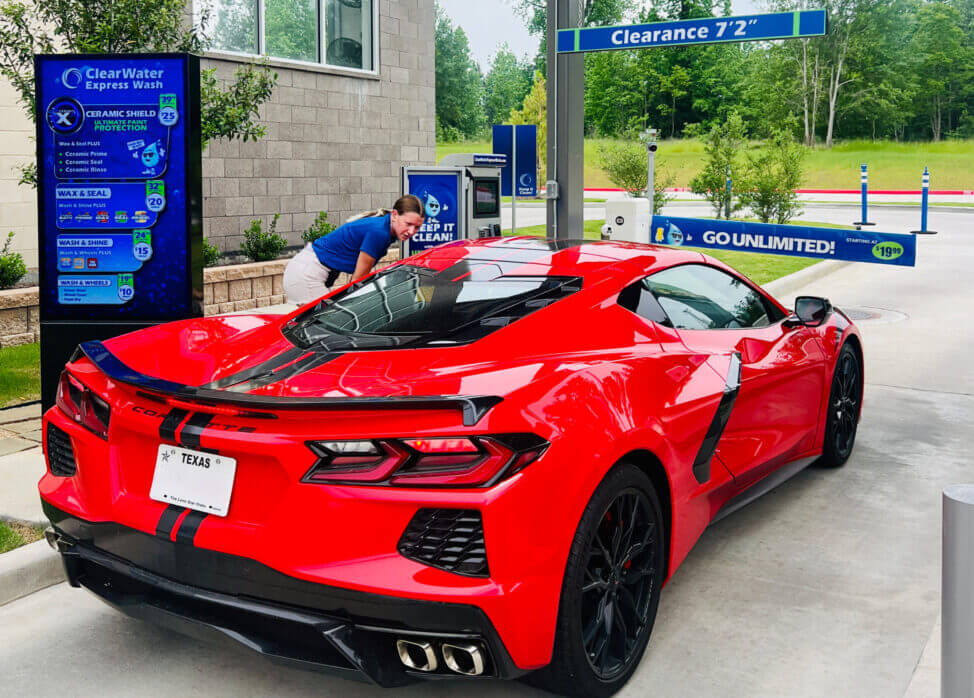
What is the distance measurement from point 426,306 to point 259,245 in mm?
9359

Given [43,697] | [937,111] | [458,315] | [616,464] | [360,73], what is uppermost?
[360,73]

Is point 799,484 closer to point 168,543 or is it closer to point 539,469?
point 539,469

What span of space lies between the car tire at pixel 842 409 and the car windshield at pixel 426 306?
237 centimetres

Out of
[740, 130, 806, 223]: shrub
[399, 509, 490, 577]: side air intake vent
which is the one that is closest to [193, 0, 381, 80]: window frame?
[740, 130, 806, 223]: shrub

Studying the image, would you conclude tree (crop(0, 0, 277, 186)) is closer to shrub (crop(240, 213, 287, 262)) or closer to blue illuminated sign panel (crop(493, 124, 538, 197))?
shrub (crop(240, 213, 287, 262))

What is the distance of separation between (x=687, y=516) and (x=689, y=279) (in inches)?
47.2

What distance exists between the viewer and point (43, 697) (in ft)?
11.2

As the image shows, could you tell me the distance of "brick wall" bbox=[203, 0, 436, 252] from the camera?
13.0m

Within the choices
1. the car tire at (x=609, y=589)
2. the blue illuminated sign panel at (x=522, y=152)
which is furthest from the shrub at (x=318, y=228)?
the car tire at (x=609, y=589)

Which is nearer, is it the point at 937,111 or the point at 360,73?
the point at 937,111

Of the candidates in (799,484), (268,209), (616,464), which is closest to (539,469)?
(616,464)

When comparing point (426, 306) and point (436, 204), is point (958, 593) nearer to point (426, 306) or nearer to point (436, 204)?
point (426, 306)

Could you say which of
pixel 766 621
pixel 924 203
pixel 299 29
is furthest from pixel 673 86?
pixel 924 203

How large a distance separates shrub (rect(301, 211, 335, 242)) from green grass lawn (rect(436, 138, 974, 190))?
235 centimetres
